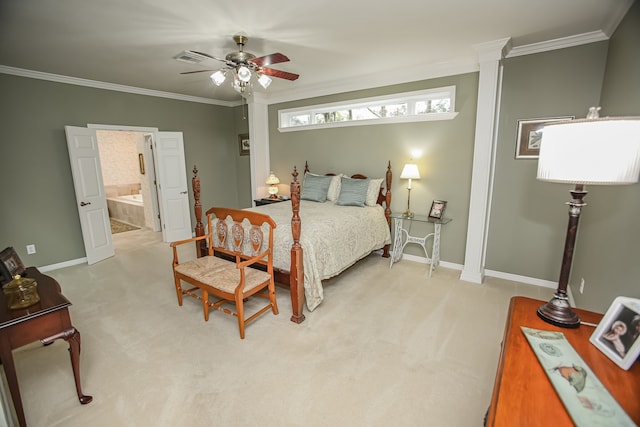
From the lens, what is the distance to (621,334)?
1002 millimetres

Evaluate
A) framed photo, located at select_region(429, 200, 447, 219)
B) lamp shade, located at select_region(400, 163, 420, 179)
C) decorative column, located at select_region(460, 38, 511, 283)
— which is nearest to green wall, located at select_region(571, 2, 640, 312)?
decorative column, located at select_region(460, 38, 511, 283)

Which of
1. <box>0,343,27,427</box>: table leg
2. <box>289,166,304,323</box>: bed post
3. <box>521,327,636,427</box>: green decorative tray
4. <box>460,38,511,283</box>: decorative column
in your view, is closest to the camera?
<box>521,327,636,427</box>: green decorative tray

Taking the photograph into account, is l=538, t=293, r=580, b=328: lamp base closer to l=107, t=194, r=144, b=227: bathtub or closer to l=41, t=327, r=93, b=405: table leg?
l=41, t=327, r=93, b=405: table leg

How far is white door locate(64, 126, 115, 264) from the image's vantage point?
4023mm

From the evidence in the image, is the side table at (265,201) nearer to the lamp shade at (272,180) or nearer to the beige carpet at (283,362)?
the lamp shade at (272,180)

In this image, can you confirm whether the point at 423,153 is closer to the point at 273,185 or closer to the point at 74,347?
the point at 273,185

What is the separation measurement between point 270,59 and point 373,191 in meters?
2.24

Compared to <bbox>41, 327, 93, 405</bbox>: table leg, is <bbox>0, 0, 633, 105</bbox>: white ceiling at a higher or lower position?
higher

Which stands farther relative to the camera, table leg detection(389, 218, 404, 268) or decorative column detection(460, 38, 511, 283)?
table leg detection(389, 218, 404, 268)

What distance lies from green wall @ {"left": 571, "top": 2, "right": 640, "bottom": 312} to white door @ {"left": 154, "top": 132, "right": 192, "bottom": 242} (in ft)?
18.7

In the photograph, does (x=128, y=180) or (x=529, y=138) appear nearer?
(x=529, y=138)

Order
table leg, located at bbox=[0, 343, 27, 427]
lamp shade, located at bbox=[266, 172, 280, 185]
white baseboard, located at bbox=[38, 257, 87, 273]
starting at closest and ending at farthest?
1. table leg, located at bbox=[0, 343, 27, 427]
2. white baseboard, located at bbox=[38, 257, 87, 273]
3. lamp shade, located at bbox=[266, 172, 280, 185]

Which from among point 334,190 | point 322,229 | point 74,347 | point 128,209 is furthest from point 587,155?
point 128,209

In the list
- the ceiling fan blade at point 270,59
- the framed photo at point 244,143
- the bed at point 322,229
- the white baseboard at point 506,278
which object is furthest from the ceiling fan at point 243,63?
the framed photo at point 244,143
